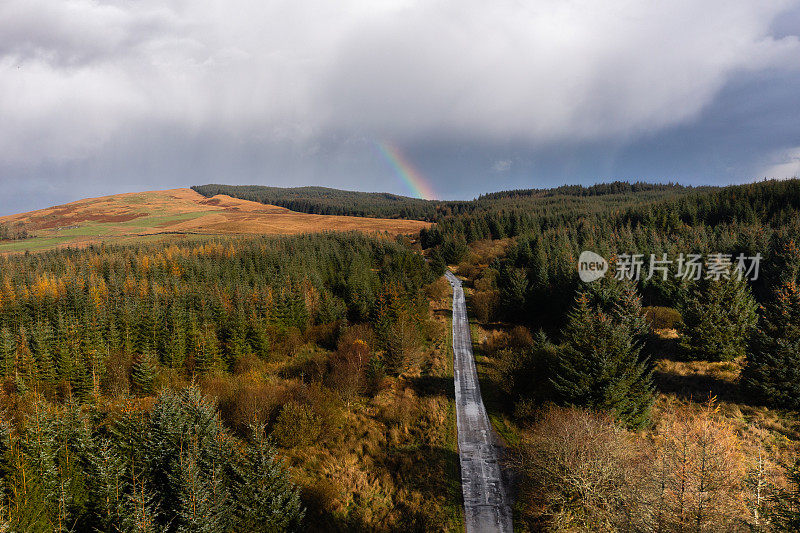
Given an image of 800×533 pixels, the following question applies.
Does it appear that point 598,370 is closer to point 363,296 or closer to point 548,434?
point 548,434

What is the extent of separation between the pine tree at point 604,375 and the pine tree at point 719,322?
15.5 m

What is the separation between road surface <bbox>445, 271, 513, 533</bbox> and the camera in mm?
26281

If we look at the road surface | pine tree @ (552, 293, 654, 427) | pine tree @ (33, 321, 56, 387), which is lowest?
the road surface

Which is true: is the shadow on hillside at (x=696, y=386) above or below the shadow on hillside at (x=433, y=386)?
above

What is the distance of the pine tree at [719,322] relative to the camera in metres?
41.7

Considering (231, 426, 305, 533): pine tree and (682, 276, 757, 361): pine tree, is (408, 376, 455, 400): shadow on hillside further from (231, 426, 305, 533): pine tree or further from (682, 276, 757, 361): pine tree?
(682, 276, 757, 361): pine tree

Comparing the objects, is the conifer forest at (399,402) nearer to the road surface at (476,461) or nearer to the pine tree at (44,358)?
the pine tree at (44,358)

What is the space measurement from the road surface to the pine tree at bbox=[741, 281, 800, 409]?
89.4 feet

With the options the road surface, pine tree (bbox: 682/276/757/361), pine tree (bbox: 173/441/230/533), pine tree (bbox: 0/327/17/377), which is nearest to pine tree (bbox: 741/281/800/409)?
pine tree (bbox: 682/276/757/361)

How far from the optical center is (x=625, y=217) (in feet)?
484

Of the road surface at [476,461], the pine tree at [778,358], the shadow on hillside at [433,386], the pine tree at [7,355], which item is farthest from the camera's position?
the pine tree at [7,355]

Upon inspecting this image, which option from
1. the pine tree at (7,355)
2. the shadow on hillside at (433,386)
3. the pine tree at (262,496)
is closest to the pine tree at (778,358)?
the shadow on hillside at (433,386)

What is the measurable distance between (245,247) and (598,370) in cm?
13105

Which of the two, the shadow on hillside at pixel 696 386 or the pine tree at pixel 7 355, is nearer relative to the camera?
the shadow on hillside at pixel 696 386
